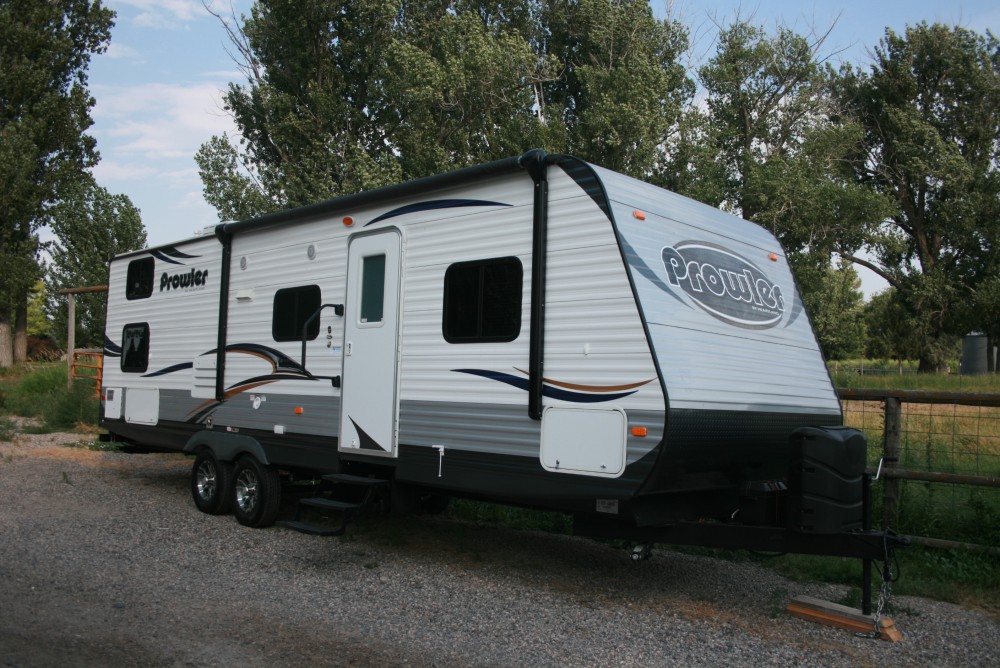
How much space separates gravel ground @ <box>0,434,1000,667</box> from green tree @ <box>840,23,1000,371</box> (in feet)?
85.1

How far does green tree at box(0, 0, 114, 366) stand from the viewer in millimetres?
29609

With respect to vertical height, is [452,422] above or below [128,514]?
above

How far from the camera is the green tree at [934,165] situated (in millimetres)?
30531

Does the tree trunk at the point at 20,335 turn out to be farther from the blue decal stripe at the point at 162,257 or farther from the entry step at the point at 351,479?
the entry step at the point at 351,479

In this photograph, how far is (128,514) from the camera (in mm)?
8531

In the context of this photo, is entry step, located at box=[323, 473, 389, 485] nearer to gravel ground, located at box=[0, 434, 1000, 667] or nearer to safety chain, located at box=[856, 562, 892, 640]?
gravel ground, located at box=[0, 434, 1000, 667]

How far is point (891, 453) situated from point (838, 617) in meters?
2.05

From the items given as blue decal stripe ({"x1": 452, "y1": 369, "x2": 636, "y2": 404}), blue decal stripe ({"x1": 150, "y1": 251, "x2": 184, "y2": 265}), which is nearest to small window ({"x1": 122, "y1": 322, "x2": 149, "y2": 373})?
blue decal stripe ({"x1": 150, "y1": 251, "x2": 184, "y2": 265})

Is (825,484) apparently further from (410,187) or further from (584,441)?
(410,187)

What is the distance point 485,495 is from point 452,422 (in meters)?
0.58

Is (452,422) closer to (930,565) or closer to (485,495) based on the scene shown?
(485,495)

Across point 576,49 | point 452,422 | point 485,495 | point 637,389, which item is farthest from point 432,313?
point 576,49

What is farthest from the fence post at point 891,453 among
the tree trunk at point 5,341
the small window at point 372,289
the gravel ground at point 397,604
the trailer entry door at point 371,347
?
the tree trunk at point 5,341

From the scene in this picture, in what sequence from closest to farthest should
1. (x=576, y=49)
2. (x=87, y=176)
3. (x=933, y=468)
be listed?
(x=933, y=468)
(x=576, y=49)
(x=87, y=176)
